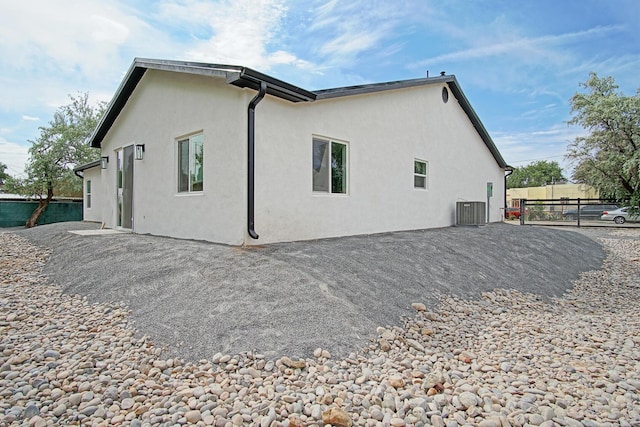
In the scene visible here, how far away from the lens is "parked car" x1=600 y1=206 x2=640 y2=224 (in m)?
17.9

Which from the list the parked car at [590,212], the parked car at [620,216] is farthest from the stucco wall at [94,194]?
the parked car at [620,216]

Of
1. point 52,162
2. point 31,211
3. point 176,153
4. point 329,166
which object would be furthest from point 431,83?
point 31,211

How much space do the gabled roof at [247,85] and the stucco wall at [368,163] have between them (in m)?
0.27

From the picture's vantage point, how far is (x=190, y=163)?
298 inches

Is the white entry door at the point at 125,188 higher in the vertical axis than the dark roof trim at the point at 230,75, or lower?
lower

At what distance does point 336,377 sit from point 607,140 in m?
21.4

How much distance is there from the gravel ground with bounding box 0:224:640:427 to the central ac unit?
7.60 metres

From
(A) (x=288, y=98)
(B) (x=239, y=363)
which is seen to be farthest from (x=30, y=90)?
(B) (x=239, y=363)

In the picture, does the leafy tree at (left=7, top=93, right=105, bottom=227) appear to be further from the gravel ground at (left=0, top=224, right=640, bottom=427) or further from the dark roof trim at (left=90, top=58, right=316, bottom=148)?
the gravel ground at (left=0, top=224, right=640, bottom=427)

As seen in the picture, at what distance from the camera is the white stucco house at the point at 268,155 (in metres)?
6.34

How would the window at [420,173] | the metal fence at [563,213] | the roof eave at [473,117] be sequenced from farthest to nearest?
1. the metal fence at [563,213]
2. the roof eave at [473,117]
3. the window at [420,173]

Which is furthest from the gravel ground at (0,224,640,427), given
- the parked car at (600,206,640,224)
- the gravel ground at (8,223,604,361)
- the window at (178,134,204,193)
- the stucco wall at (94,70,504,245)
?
the parked car at (600,206,640,224)

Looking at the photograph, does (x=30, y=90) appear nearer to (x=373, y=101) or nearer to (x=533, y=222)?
(x=373, y=101)

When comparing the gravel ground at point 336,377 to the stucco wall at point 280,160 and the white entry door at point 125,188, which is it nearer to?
the stucco wall at point 280,160
